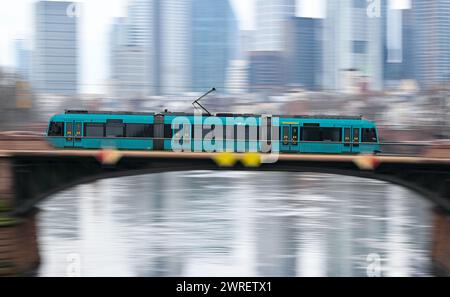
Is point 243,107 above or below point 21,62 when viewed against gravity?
below

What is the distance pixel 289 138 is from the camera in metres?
33.9

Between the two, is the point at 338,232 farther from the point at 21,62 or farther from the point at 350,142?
the point at 21,62

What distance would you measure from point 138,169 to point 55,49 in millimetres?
142196

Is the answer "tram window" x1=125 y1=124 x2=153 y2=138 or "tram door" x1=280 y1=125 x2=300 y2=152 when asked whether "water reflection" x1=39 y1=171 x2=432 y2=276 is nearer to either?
"tram window" x1=125 y1=124 x2=153 y2=138

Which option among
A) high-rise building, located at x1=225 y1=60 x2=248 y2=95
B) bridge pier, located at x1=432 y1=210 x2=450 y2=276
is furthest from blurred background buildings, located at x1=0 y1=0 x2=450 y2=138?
bridge pier, located at x1=432 y1=210 x2=450 y2=276

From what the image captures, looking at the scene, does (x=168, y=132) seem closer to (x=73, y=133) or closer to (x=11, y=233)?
(x=73, y=133)

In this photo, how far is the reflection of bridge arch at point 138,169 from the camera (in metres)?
30.6

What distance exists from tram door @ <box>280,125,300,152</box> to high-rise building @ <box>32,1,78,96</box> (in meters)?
124

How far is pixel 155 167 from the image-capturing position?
31.4m

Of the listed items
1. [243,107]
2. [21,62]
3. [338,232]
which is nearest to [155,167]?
[338,232]

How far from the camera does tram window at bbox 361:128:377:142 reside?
113 ft
